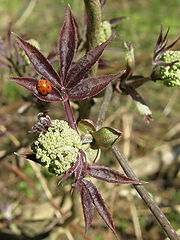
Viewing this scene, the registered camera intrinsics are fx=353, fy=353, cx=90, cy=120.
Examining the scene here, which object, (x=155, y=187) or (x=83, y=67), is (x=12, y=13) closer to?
(x=155, y=187)

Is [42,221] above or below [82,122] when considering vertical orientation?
below

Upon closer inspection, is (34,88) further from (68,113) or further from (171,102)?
(171,102)

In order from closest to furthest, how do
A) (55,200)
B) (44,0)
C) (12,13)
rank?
(55,200) < (12,13) < (44,0)

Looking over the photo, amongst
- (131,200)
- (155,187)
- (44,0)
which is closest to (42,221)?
(131,200)

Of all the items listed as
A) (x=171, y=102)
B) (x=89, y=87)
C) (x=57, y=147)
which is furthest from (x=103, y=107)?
(x=171, y=102)

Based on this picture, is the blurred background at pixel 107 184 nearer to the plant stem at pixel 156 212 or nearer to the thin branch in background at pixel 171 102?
the thin branch in background at pixel 171 102
